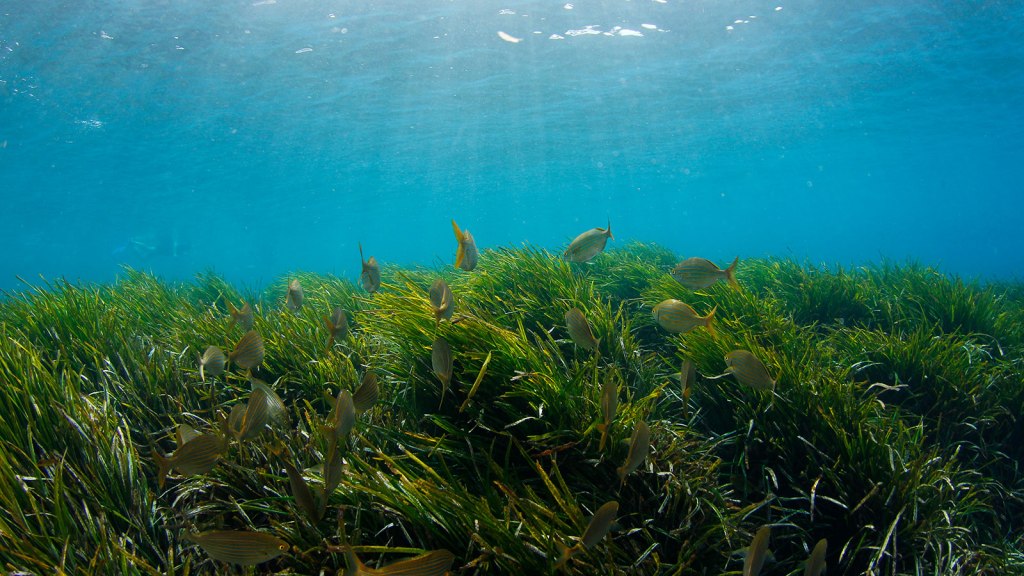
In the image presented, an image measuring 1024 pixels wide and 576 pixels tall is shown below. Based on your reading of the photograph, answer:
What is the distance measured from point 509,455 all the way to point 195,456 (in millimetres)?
1591

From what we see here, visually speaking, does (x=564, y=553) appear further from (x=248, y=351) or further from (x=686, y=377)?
(x=248, y=351)

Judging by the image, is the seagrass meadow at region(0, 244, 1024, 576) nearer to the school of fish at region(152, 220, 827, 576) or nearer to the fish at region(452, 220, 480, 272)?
the school of fish at region(152, 220, 827, 576)

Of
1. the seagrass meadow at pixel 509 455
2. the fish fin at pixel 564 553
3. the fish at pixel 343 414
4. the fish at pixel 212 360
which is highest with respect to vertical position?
the fish at pixel 343 414

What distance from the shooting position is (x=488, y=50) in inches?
774

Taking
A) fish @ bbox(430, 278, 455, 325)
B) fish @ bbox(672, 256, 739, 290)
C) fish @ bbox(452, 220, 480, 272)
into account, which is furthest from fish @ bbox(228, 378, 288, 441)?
fish @ bbox(672, 256, 739, 290)

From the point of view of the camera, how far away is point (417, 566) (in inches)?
65.7

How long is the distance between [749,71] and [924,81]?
33.4ft

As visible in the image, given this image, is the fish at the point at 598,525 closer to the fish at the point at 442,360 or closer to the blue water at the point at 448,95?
the fish at the point at 442,360

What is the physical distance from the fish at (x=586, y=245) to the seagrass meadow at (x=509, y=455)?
559 mm

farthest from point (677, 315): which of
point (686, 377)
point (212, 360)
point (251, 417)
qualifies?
point (212, 360)

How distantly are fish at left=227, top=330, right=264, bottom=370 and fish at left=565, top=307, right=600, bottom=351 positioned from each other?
6.52 feet

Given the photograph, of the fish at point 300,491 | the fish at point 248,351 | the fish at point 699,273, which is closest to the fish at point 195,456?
the fish at point 300,491

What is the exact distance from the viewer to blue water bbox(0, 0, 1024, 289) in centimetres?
1630

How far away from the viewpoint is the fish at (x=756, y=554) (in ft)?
6.24
